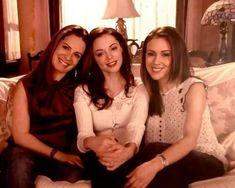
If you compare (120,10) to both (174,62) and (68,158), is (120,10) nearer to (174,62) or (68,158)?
(174,62)

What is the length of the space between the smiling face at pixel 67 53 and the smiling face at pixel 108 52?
0.26ft

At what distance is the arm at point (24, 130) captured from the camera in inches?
58.8

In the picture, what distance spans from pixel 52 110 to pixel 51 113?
2 centimetres

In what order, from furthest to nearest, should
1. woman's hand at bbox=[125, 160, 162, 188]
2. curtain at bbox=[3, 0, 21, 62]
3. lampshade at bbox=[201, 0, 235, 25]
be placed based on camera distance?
curtain at bbox=[3, 0, 21, 62] → lampshade at bbox=[201, 0, 235, 25] → woman's hand at bbox=[125, 160, 162, 188]

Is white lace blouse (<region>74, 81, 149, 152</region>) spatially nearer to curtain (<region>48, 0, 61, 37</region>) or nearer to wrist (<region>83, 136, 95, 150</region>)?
wrist (<region>83, 136, 95, 150</region>)

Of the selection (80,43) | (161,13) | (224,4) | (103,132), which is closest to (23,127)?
(103,132)

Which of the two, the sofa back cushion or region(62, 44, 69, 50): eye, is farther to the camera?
the sofa back cushion

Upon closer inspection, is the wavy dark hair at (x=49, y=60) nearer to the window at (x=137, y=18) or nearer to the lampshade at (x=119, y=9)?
the lampshade at (x=119, y=9)

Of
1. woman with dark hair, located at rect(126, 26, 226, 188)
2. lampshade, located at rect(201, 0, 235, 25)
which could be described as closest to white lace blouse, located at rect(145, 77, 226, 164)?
woman with dark hair, located at rect(126, 26, 226, 188)

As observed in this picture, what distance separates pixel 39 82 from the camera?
159 cm

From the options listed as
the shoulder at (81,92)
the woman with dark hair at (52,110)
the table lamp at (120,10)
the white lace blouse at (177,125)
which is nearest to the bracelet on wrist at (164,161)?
the white lace blouse at (177,125)

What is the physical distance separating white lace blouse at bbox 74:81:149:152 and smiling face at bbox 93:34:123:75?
0.44 ft

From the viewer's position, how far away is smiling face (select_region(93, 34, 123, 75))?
1.57m

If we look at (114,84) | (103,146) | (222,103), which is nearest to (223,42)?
(222,103)
